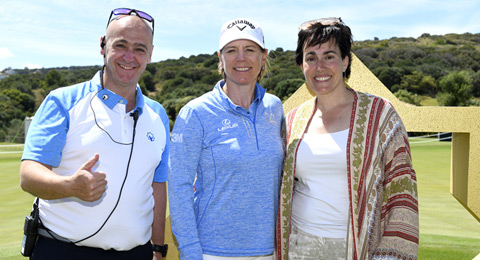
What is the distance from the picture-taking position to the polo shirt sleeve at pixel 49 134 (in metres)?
2.24

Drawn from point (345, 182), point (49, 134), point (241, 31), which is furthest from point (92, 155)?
point (345, 182)

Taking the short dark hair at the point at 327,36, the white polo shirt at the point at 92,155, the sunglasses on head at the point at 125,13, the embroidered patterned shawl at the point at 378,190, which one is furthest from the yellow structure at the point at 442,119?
the white polo shirt at the point at 92,155

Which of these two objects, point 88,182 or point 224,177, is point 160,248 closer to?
point 224,177

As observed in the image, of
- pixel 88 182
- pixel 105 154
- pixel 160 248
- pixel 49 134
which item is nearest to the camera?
pixel 88 182

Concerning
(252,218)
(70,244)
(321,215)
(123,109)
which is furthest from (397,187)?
(70,244)

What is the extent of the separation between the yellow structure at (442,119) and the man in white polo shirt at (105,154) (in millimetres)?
2287

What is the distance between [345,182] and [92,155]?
4.79ft

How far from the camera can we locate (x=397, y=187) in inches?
92.6

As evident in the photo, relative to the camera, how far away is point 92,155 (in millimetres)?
2334

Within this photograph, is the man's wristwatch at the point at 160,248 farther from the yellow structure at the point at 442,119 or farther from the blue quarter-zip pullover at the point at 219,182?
the yellow structure at the point at 442,119

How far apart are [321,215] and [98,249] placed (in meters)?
1.32

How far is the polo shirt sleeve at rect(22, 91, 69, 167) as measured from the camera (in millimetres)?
2240

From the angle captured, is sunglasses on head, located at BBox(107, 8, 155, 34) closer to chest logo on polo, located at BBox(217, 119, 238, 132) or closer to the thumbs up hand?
chest logo on polo, located at BBox(217, 119, 238, 132)

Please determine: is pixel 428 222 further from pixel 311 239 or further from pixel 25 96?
pixel 25 96
